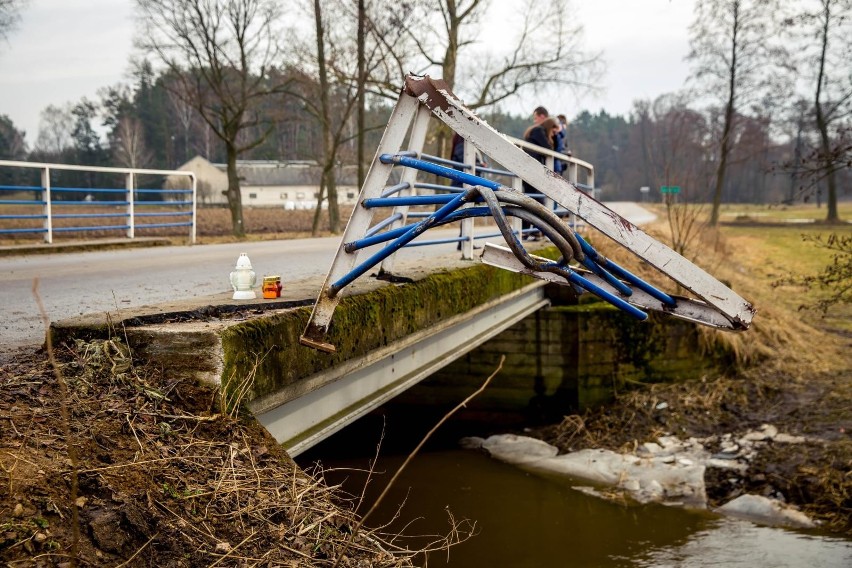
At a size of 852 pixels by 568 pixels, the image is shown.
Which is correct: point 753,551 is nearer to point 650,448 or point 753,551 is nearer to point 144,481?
point 650,448

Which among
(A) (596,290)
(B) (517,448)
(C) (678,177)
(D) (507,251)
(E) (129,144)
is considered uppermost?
(E) (129,144)

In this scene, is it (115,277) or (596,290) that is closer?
(596,290)

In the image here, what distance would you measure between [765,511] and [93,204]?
10.3 m

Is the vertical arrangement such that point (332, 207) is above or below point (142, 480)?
above

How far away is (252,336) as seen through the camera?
392 centimetres

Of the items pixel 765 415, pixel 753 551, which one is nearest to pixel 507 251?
pixel 753 551

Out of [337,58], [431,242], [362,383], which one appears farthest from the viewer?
[337,58]

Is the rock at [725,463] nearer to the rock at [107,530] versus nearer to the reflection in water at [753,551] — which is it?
the reflection in water at [753,551]

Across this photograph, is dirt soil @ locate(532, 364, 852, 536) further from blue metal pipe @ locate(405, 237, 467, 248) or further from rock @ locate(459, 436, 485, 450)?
blue metal pipe @ locate(405, 237, 467, 248)

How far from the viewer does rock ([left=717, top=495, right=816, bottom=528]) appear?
8188 millimetres

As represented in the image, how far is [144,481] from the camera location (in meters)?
2.94

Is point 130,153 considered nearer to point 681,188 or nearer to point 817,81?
point 817,81

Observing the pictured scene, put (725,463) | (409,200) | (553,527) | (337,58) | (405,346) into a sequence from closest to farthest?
(409,200) < (405,346) < (553,527) < (725,463) < (337,58)

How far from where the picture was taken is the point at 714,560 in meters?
7.45
